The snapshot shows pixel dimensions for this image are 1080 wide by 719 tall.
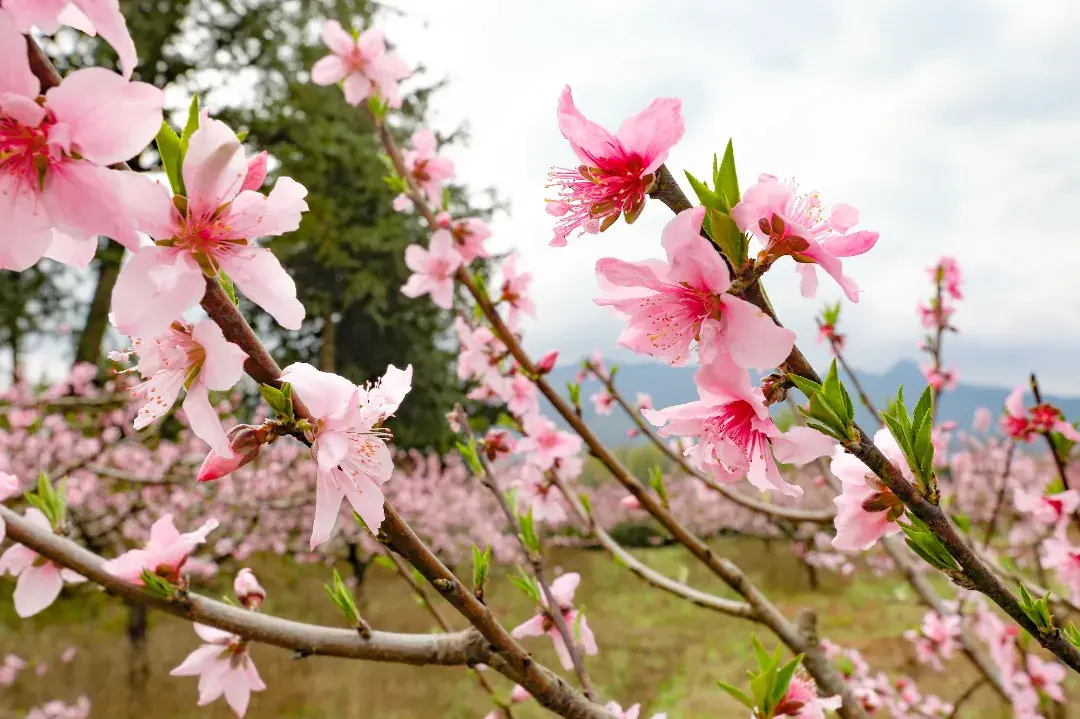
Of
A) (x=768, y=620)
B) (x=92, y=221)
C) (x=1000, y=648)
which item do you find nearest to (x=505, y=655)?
(x=92, y=221)

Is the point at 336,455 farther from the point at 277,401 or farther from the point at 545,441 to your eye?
the point at 545,441

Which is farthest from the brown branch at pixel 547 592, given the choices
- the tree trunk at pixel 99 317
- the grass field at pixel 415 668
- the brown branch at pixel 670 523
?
the tree trunk at pixel 99 317

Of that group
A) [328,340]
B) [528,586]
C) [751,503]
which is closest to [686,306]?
[528,586]

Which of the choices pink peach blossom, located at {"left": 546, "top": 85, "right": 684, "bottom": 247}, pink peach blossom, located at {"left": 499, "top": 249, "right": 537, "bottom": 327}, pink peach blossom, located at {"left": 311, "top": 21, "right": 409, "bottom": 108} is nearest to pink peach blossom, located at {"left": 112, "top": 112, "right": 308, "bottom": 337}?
pink peach blossom, located at {"left": 546, "top": 85, "right": 684, "bottom": 247}

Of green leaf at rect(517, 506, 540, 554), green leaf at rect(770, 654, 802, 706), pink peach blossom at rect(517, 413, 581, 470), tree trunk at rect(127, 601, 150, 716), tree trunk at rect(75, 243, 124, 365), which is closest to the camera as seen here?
green leaf at rect(770, 654, 802, 706)

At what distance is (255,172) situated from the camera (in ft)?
2.10

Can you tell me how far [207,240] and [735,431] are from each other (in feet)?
1.82

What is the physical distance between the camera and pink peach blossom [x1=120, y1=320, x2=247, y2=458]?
1.78 feet

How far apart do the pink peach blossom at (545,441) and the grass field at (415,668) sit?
2530 millimetres

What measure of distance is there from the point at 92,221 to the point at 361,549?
916 centimetres

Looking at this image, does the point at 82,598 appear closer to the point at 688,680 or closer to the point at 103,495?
the point at 103,495

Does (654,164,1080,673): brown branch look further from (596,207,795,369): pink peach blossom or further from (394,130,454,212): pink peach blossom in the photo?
(394,130,454,212): pink peach blossom

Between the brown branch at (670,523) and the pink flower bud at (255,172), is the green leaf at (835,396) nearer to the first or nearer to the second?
the pink flower bud at (255,172)

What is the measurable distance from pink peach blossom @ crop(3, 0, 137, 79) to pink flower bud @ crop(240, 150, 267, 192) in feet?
0.49
